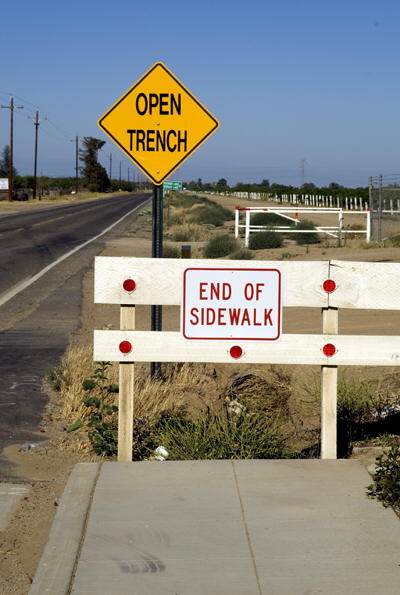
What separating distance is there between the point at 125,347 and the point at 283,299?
42.6 inches

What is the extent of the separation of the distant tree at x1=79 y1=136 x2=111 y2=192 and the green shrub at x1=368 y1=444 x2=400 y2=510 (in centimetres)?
14951

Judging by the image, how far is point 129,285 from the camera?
6172 mm

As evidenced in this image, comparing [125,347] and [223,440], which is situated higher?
[125,347]

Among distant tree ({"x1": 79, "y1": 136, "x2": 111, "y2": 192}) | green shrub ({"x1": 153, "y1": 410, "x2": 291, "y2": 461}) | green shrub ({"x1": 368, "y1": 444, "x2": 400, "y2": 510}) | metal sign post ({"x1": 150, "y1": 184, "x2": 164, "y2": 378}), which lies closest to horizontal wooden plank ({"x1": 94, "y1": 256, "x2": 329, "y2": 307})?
green shrub ({"x1": 153, "y1": 410, "x2": 291, "y2": 461})

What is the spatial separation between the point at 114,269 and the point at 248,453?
5.13 feet

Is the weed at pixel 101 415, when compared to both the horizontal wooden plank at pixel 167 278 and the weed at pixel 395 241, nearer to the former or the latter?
the horizontal wooden plank at pixel 167 278

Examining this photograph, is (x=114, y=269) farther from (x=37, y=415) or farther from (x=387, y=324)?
(x=387, y=324)

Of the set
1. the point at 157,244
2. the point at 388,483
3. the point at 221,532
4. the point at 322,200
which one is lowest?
the point at 221,532

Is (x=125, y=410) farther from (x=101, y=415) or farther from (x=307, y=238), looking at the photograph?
(x=307, y=238)

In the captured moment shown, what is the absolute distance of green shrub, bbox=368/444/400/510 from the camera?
17.2 feet

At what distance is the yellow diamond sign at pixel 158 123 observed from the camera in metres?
8.09

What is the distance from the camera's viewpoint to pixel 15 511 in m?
5.38

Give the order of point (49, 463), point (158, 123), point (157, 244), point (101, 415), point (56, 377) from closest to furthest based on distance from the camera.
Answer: point (49, 463)
point (101, 415)
point (158, 123)
point (157, 244)
point (56, 377)

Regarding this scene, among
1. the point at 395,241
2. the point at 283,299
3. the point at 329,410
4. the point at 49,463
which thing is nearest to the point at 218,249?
the point at 395,241
